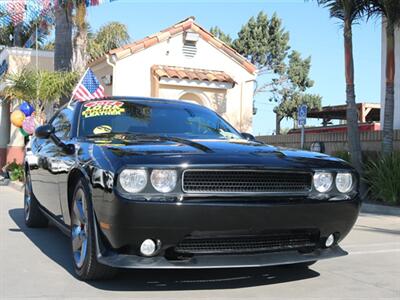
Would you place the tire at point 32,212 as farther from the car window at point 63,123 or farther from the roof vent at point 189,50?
the roof vent at point 189,50

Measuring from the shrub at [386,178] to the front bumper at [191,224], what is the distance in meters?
7.03

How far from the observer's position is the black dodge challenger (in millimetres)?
3670

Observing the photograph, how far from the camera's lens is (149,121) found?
5348 mm

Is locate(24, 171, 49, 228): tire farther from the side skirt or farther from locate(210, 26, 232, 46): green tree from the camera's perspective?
locate(210, 26, 232, 46): green tree

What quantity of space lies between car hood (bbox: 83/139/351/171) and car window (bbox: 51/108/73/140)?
1151mm

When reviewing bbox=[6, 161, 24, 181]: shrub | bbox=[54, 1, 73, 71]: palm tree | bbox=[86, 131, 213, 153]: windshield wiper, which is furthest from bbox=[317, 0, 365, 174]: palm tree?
bbox=[6, 161, 24, 181]: shrub

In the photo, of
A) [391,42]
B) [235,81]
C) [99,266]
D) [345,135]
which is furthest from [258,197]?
[235,81]

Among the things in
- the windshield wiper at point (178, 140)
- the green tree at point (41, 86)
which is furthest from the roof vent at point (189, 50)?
the windshield wiper at point (178, 140)

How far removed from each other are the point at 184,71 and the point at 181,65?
56 centimetres

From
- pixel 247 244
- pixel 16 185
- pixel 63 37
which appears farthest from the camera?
pixel 63 37

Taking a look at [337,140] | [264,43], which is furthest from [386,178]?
[264,43]

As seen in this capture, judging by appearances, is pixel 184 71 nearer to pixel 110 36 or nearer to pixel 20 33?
pixel 110 36

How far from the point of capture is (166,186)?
3.71 m

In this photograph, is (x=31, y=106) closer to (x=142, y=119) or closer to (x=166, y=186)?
(x=142, y=119)
